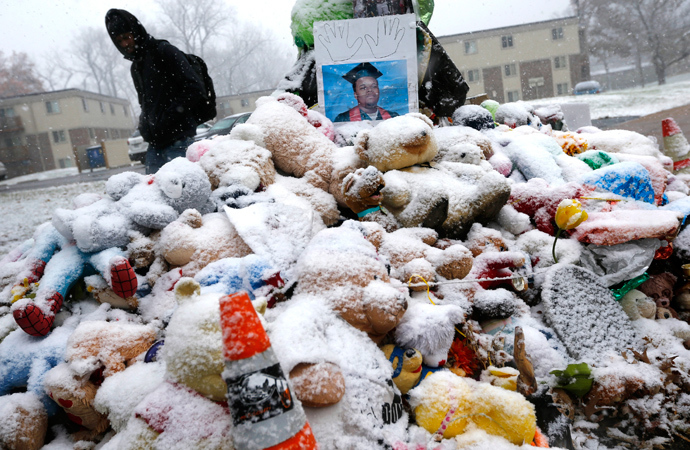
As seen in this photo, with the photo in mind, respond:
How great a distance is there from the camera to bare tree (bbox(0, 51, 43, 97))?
2369 cm

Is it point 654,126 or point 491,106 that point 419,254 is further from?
point 654,126

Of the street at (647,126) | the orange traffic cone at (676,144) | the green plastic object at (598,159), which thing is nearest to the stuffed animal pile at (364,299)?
the green plastic object at (598,159)

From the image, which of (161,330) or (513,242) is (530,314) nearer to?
(513,242)

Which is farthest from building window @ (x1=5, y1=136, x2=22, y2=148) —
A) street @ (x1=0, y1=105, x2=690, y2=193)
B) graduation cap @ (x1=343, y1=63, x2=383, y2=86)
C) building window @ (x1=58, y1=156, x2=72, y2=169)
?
graduation cap @ (x1=343, y1=63, x2=383, y2=86)

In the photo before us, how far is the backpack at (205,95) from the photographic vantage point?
280 cm

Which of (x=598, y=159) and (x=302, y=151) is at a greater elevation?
(x=302, y=151)

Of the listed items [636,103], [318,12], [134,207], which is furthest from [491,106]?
[636,103]

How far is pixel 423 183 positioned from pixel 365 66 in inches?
50.0

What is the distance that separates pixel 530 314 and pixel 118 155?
2182 cm

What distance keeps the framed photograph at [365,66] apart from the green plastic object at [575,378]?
2006 millimetres

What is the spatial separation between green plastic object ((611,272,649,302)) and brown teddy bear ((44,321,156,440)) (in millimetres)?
1879

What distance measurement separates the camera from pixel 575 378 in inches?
53.2

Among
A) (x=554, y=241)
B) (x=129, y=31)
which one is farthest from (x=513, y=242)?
(x=129, y=31)

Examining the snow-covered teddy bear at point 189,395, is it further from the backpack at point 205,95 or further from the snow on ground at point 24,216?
the snow on ground at point 24,216
